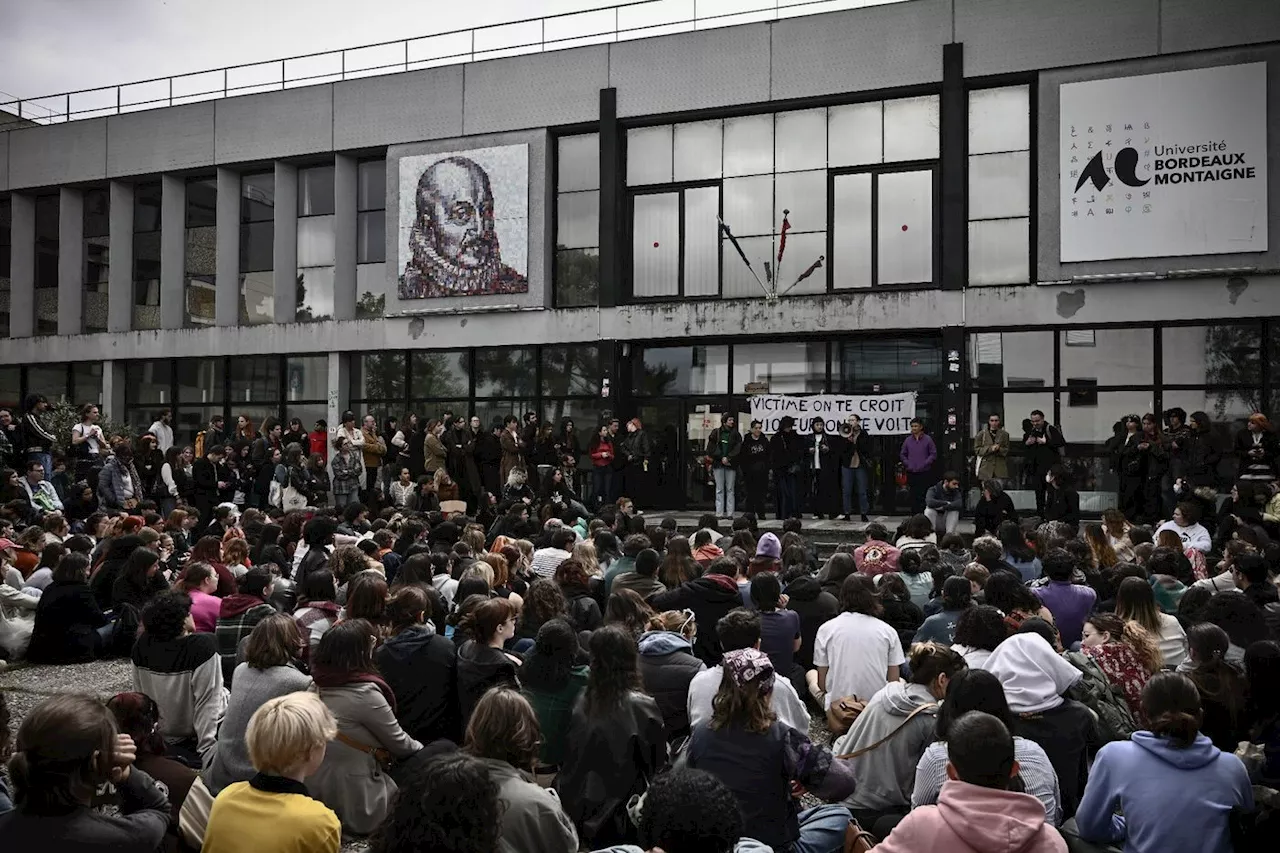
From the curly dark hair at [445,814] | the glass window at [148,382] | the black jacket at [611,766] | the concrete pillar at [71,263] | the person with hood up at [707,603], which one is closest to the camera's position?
the curly dark hair at [445,814]

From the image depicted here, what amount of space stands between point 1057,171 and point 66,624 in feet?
54.6

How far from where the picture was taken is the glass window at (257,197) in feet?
83.3

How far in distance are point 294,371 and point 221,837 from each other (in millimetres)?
22292

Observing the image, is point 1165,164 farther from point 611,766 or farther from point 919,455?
point 611,766

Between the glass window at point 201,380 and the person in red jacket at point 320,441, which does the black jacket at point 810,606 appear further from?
the glass window at point 201,380

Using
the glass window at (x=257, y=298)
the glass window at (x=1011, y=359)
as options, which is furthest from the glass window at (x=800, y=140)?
the glass window at (x=257, y=298)

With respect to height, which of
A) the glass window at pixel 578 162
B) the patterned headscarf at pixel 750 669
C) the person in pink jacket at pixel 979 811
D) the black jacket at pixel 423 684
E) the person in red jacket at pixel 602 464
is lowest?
the black jacket at pixel 423 684

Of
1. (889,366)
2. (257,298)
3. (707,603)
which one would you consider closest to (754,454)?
(889,366)

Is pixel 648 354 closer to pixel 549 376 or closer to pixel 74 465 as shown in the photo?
pixel 549 376

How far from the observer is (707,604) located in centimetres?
814

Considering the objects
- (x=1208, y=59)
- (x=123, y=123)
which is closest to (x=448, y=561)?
(x=1208, y=59)

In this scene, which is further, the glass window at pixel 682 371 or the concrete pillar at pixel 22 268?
the concrete pillar at pixel 22 268

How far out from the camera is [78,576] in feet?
29.8

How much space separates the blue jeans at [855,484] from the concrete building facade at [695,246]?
1174mm
